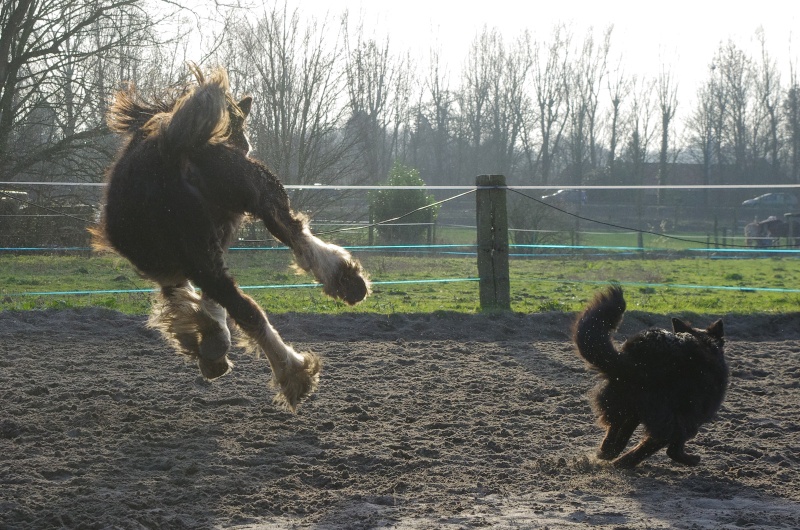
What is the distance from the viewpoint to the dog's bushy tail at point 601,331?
378cm

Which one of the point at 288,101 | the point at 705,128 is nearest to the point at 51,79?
the point at 288,101

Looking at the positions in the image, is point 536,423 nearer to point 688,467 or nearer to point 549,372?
point 688,467

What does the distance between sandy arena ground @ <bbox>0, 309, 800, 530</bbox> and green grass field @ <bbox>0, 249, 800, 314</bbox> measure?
99cm

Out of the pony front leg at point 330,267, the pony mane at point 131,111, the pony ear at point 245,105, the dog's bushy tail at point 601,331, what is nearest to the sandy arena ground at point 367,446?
the dog's bushy tail at point 601,331

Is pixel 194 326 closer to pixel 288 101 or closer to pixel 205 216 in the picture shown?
pixel 205 216

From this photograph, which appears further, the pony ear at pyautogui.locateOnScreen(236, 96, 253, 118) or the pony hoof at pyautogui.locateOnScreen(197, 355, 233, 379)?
the pony ear at pyautogui.locateOnScreen(236, 96, 253, 118)

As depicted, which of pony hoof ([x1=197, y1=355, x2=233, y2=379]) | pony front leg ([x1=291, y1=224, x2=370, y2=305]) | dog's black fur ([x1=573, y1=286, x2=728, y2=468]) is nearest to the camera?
dog's black fur ([x1=573, y1=286, x2=728, y2=468])

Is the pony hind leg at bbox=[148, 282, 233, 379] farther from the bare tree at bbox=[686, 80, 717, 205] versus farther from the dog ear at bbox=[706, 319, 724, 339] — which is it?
the bare tree at bbox=[686, 80, 717, 205]

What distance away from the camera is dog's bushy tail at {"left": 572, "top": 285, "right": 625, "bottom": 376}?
3783 mm

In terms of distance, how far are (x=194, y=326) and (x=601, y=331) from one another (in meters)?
2.35

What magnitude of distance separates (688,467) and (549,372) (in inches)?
82.2

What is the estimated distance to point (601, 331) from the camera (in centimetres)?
381

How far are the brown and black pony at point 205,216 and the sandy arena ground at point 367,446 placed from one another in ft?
1.97

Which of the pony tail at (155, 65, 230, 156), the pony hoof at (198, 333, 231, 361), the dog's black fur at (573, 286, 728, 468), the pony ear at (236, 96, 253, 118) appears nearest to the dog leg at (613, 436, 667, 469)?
the dog's black fur at (573, 286, 728, 468)
